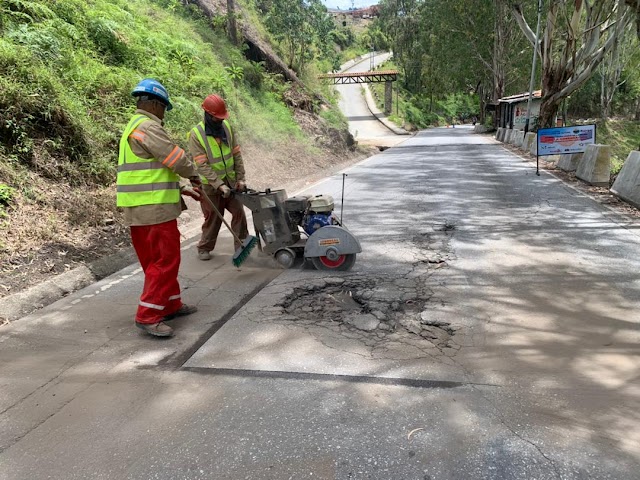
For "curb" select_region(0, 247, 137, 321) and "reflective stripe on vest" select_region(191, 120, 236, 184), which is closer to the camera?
"curb" select_region(0, 247, 137, 321)

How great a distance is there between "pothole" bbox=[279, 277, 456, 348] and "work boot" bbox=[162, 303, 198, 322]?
2.74ft

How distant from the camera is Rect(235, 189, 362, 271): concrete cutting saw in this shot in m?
5.21

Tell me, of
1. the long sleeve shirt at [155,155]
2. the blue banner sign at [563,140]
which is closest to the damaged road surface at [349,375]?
the long sleeve shirt at [155,155]

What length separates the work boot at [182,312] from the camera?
4285 mm

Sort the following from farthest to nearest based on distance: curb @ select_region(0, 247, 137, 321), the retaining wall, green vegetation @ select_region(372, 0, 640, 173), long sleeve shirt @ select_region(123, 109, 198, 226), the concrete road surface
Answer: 1. the concrete road surface
2. green vegetation @ select_region(372, 0, 640, 173)
3. the retaining wall
4. curb @ select_region(0, 247, 137, 321)
5. long sleeve shirt @ select_region(123, 109, 198, 226)

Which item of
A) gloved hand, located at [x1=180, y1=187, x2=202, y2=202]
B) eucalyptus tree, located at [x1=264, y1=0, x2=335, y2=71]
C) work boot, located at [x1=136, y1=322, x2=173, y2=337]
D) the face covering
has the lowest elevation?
work boot, located at [x1=136, y1=322, x2=173, y2=337]

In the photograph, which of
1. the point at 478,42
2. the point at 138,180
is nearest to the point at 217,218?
the point at 138,180

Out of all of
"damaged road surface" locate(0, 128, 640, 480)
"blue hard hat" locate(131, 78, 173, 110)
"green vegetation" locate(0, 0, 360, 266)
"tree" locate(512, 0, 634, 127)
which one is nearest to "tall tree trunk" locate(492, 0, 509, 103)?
"tree" locate(512, 0, 634, 127)

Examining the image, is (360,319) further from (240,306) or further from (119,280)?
(119,280)

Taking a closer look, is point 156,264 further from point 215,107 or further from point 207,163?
point 215,107

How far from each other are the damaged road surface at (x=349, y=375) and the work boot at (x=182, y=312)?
95mm

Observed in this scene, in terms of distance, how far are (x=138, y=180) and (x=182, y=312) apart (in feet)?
4.21

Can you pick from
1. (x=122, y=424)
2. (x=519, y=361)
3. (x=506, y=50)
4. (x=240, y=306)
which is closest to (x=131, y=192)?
(x=240, y=306)

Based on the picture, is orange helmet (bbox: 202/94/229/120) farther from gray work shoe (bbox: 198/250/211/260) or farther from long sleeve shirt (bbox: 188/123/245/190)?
gray work shoe (bbox: 198/250/211/260)
